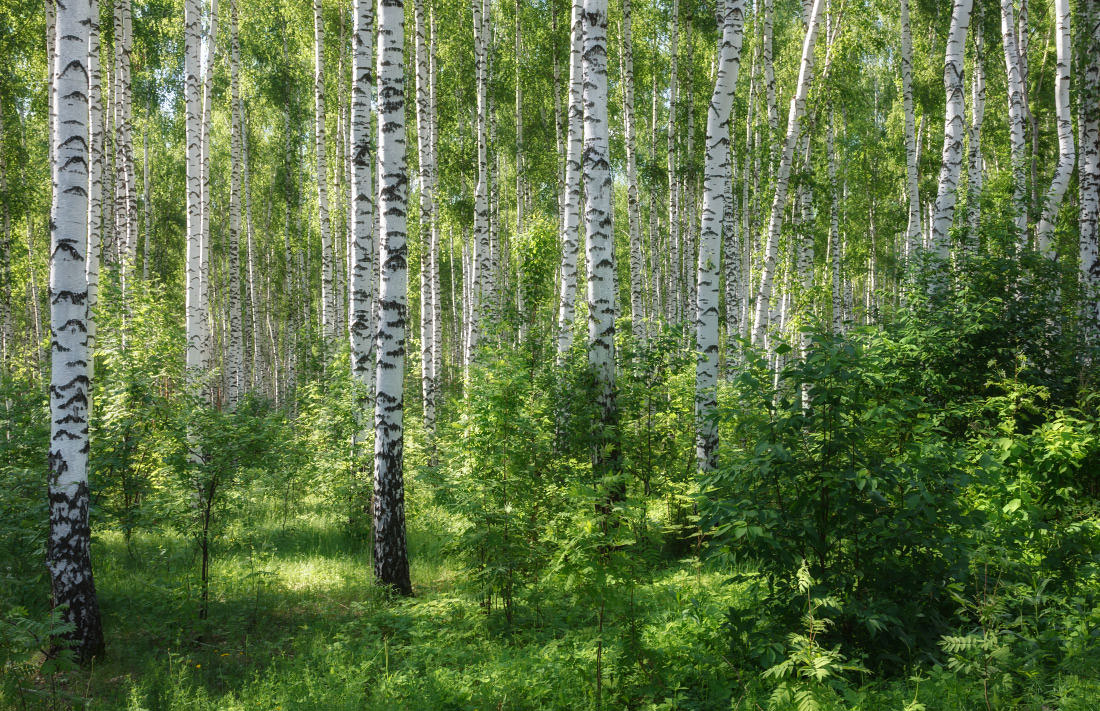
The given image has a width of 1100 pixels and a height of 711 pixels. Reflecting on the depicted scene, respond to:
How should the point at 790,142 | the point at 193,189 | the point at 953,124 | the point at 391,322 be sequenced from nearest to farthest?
the point at 391,322 < the point at 953,124 < the point at 193,189 < the point at 790,142

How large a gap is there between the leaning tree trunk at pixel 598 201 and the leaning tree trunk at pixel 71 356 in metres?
4.58

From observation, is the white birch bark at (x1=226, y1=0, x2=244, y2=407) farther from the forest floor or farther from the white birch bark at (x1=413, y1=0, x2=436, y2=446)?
the forest floor

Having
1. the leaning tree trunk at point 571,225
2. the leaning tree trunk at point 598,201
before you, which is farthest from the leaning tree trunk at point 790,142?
the leaning tree trunk at point 598,201

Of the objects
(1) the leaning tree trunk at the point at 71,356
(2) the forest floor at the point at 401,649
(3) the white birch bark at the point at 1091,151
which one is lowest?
(2) the forest floor at the point at 401,649

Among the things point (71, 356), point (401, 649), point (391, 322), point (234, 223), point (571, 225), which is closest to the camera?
point (71, 356)

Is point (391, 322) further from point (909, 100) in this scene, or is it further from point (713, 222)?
point (909, 100)

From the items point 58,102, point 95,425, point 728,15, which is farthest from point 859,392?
point 95,425

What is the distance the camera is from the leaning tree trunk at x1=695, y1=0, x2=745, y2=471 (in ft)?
25.4

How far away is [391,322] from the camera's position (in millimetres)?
6605

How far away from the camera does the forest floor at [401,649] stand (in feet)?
13.5

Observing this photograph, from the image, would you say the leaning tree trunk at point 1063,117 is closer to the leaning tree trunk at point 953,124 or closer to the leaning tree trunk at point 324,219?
the leaning tree trunk at point 953,124

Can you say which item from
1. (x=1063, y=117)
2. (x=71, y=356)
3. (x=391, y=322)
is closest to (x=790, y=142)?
(x=1063, y=117)

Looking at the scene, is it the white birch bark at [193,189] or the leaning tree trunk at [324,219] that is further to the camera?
the leaning tree trunk at [324,219]

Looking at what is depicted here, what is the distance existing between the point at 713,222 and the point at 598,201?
6.01 ft
